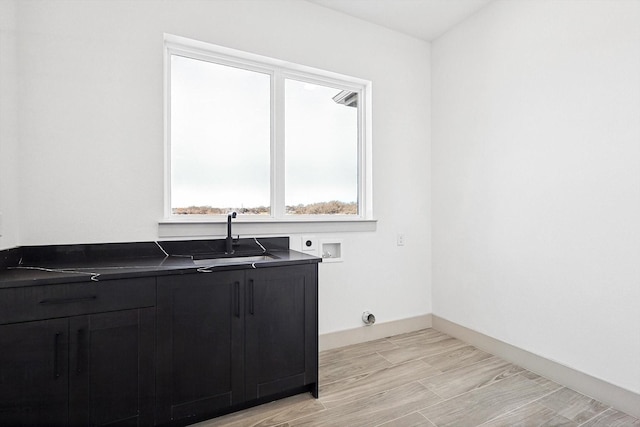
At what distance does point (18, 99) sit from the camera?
1821 mm

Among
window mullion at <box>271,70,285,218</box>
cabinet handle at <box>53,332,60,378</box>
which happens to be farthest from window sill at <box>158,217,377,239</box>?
cabinet handle at <box>53,332,60,378</box>

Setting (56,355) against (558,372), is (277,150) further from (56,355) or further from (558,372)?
(558,372)

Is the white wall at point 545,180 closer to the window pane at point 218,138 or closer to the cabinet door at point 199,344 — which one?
the window pane at point 218,138

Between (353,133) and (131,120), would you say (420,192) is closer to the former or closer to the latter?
(353,133)

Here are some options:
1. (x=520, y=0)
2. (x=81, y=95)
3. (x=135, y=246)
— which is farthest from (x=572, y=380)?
(x=81, y=95)

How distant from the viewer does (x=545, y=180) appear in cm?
230

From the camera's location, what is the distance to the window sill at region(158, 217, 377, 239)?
220cm

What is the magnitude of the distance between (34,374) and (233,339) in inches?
33.7

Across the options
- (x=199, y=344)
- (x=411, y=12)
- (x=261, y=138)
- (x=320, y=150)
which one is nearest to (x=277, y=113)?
(x=261, y=138)

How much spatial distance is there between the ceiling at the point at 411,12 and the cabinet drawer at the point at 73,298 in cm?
252

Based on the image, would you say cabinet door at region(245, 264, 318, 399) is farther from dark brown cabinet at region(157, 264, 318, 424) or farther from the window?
the window

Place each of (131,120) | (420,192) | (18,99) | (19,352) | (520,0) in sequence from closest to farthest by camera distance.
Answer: (19,352)
(18,99)
(131,120)
(520,0)
(420,192)

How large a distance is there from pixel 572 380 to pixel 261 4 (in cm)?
344

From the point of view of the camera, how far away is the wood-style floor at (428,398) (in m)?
1.81
